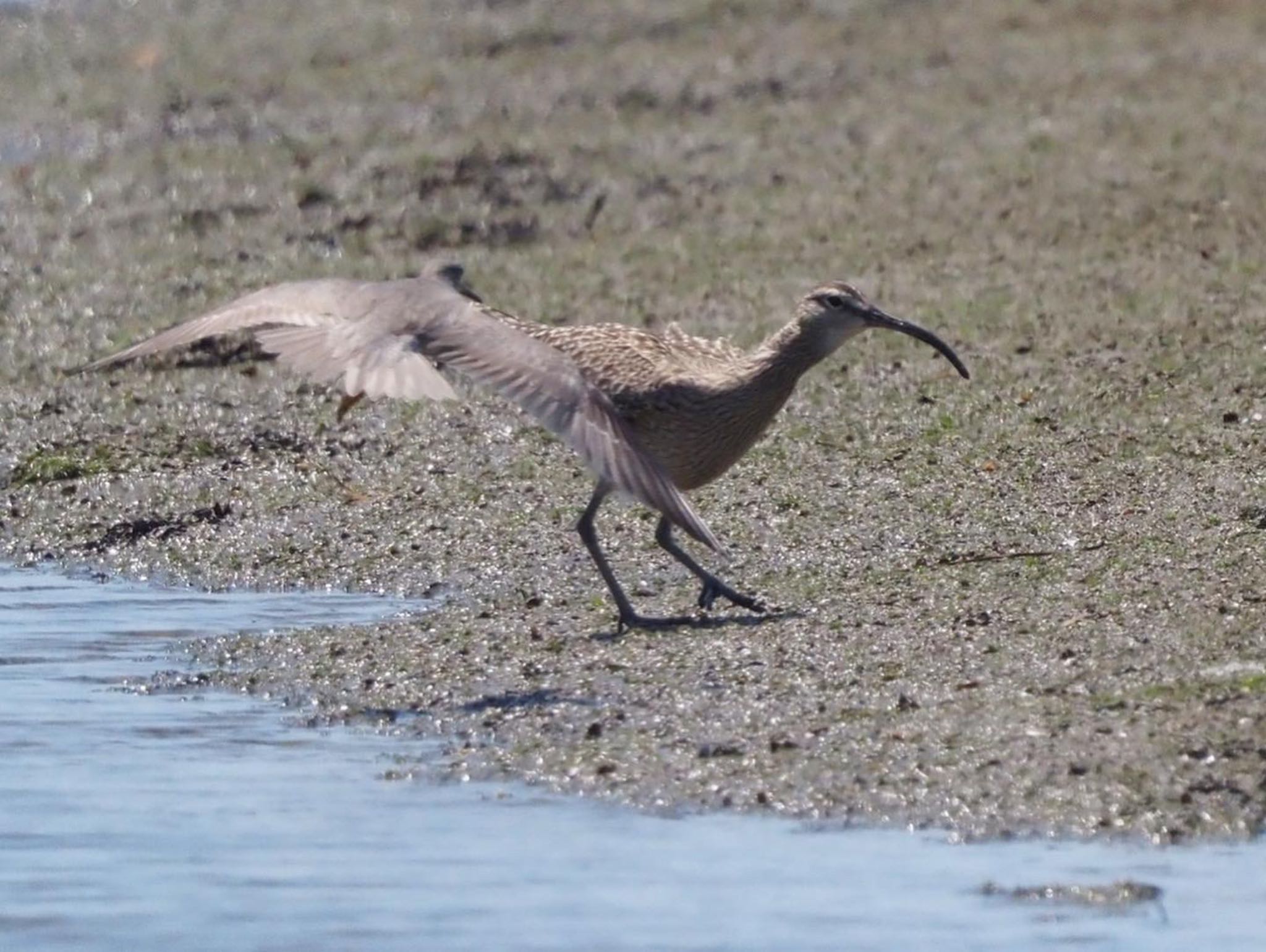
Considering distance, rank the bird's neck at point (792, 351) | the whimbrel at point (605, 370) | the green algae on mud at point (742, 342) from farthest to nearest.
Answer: the bird's neck at point (792, 351)
the whimbrel at point (605, 370)
the green algae on mud at point (742, 342)

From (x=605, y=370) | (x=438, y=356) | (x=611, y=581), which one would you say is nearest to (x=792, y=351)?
(x=605, y=370)

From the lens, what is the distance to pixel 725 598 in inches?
299

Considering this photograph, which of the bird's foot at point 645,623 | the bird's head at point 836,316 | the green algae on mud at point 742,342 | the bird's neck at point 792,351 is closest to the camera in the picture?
the green algae on mud at point 742,342

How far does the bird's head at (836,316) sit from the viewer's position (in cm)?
802

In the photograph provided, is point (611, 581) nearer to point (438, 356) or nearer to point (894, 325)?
point (438, 356)

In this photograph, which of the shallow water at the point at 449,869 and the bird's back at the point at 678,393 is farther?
the bird's back at the point at 678,393

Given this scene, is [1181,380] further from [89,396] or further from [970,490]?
[89,396]

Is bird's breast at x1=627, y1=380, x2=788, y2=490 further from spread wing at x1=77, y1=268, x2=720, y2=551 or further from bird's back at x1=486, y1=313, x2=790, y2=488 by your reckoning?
spread wing at x1=77, y1=268, x2=720, y2=551

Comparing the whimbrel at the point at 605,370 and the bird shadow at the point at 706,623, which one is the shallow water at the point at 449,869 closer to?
the bird shadow at the point at 706,623

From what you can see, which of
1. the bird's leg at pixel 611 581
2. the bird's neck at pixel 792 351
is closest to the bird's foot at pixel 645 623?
the bird's leg at pixel 611 581

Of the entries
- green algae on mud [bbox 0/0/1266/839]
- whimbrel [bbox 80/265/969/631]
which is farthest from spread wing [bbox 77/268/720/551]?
green algae on mud [bbox 0/0/1266/839]

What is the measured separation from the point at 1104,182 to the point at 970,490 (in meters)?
4.02

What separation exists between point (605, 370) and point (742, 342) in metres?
2.90

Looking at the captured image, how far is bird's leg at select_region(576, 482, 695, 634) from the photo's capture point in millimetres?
7430
